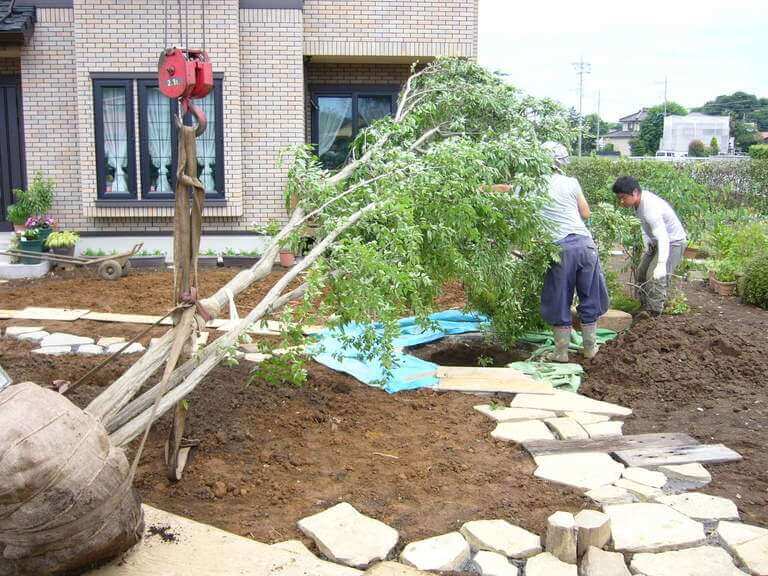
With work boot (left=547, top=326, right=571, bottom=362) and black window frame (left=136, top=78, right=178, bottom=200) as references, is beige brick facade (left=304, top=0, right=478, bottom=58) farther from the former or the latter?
work boot (left=547, top=326, right=571, bottom=362)

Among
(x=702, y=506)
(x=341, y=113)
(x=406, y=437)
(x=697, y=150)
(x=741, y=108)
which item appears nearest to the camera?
(x=702, y=506)

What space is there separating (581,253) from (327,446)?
3231mm

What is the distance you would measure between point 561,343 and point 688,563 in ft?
11.7

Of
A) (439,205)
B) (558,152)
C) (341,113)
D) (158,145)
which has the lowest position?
(439,205)

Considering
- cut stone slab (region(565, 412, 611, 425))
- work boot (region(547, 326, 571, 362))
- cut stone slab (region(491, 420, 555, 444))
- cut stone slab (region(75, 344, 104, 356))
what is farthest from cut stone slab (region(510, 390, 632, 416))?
cut stone slab (region(75, 344, 104, 356))

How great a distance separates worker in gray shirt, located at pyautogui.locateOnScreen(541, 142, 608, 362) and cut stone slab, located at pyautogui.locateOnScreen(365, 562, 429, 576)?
3.92m

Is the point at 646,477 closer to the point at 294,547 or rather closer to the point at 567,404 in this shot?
the point at 567,404

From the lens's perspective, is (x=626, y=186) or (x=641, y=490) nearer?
(x=641, y=490)

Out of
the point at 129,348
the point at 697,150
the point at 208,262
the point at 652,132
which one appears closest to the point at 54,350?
the point at 129,348

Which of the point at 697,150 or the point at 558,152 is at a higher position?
the point at 697,150

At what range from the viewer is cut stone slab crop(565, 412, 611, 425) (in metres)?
5.83

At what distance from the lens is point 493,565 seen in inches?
152

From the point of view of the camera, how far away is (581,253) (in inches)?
286

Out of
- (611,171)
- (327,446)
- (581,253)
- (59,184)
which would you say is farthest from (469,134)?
(611,171)
